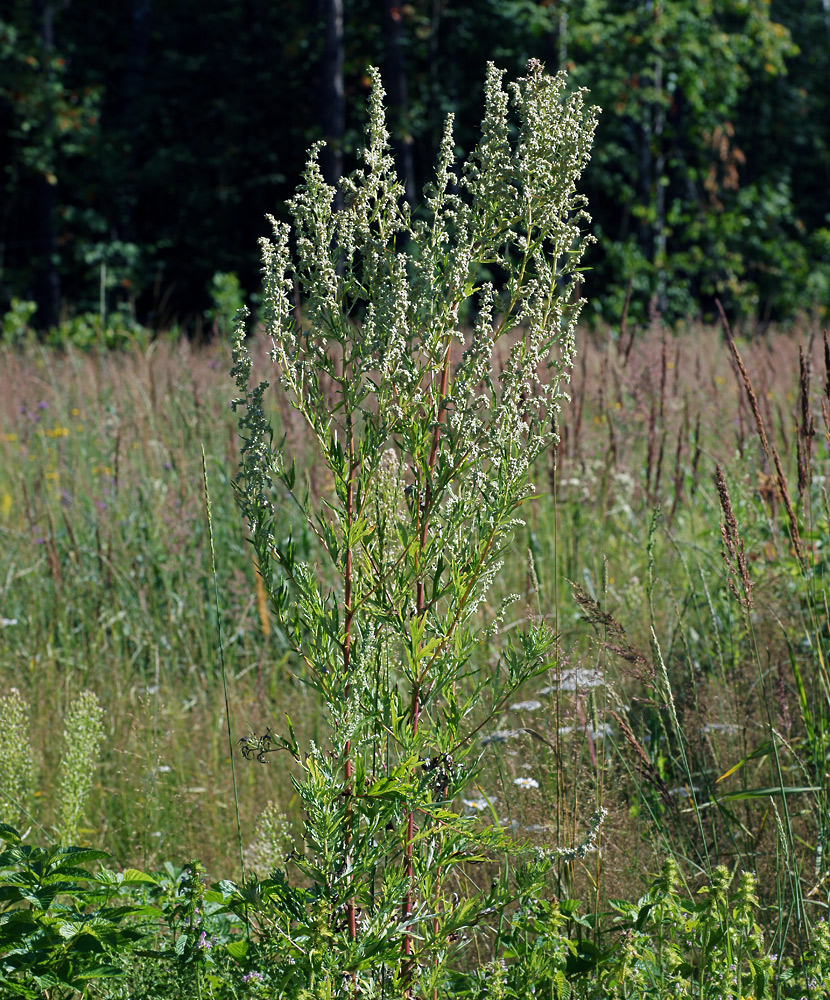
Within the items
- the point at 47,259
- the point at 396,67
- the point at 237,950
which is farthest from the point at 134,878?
the point at 47,259

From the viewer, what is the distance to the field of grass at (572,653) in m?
1.86

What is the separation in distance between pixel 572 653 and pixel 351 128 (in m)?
19.2

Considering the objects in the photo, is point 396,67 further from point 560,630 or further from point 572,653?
point 572,653

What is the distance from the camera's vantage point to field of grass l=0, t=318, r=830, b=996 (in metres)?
1.86

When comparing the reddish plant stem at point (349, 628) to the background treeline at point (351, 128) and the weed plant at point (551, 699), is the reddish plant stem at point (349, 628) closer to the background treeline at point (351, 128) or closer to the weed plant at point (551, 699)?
the weed plant at point (551, 699)

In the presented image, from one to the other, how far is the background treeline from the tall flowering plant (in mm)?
10351

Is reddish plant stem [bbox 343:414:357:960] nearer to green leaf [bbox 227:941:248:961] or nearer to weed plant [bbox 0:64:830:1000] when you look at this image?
weed plant [bbox 0:64:830:1000]

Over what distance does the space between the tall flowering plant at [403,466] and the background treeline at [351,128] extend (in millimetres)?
10351

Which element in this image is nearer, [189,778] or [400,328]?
[400,328]

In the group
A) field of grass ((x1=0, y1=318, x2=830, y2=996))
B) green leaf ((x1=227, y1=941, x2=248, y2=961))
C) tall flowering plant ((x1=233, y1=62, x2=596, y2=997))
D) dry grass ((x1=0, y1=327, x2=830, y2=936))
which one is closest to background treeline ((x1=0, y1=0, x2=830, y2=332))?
dry grass ((x1=0, y1=327, x2=830, y2=936))

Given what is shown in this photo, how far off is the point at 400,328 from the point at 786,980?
45.8 inches

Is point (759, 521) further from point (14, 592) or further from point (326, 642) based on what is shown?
point (14, 592)

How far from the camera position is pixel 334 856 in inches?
49.7

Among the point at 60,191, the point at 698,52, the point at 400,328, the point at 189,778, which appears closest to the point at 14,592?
the point at 189,778
